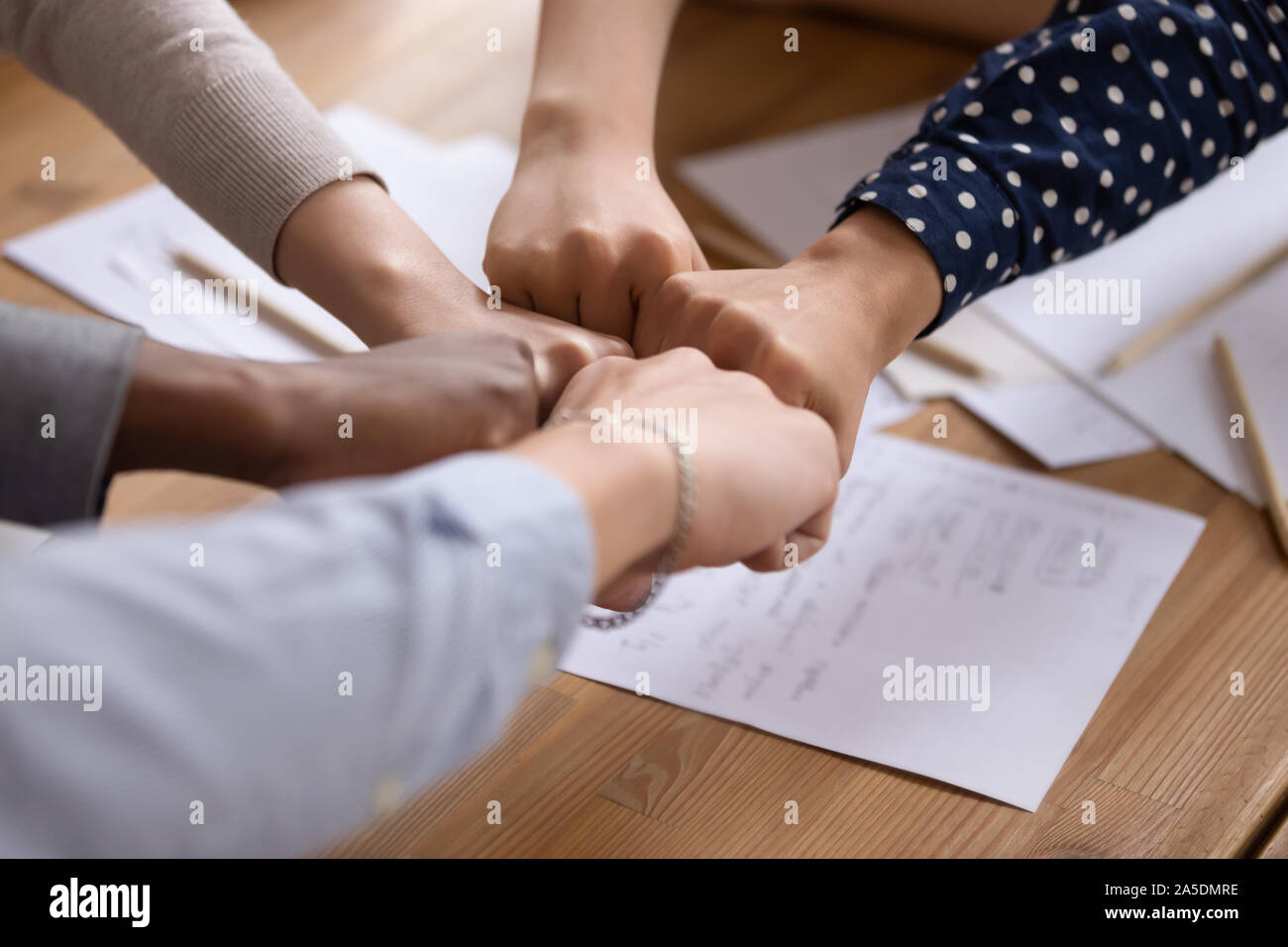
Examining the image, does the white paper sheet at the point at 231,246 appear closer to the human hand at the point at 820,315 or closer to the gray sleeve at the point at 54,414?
the human hand at the point at 820,315

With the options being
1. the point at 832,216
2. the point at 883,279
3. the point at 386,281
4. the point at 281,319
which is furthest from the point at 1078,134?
the point at 281,319

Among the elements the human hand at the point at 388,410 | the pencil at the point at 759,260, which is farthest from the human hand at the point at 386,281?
the pencil at the point at 759,260

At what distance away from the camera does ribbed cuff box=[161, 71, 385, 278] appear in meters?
0.60

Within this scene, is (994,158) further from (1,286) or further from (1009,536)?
(1,286)

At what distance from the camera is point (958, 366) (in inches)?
28.3

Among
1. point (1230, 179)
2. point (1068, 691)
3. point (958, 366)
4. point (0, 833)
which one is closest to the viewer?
point (0, 833)

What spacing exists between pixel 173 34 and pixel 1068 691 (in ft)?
1.81

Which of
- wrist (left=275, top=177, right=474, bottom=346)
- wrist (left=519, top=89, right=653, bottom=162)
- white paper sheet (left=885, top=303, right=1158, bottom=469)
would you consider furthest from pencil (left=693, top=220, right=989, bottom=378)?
wrist (left=275, top=177, right=474, bottom=346)

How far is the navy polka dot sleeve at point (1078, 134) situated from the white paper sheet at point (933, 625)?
0.37 ft

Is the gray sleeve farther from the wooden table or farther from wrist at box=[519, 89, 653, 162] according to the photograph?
wrist at box=[519, 89, 653, 162]

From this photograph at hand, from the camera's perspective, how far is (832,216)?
83 centimetres

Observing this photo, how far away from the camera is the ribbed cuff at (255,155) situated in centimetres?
60

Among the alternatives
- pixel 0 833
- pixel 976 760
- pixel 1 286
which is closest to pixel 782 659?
pixel 976 760
